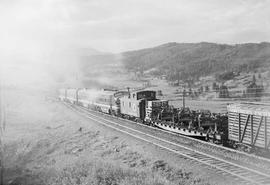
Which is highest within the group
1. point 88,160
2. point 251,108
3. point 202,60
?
point 202,60

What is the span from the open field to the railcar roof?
145 inches

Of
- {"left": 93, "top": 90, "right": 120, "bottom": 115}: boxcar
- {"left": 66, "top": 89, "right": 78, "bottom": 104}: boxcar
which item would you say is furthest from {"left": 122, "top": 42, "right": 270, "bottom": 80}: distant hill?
{"left": 93, "top": 90, "right": 120, "bottom": 115}: boxcar

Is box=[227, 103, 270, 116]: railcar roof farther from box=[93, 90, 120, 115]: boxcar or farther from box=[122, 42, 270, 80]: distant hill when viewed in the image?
box=[122, 42, 270, 80]: distant hill

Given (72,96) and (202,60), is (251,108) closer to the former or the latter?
(72,96)

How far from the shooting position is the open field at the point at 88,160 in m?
12.8

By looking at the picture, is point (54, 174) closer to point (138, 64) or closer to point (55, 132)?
point (55, 132)

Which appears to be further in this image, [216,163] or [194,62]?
[194,62]

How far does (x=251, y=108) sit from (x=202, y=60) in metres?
111

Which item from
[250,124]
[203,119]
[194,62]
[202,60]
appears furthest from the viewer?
[202,60]

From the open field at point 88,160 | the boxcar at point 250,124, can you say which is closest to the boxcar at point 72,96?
the open field at point 88,160

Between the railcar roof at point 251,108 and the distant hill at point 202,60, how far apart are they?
227ft

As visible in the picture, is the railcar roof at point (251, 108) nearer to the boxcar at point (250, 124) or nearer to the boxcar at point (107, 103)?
the boxcar at point (250, 124)

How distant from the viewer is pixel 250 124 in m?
15.6

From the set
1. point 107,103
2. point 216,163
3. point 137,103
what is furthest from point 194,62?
point 216,163
